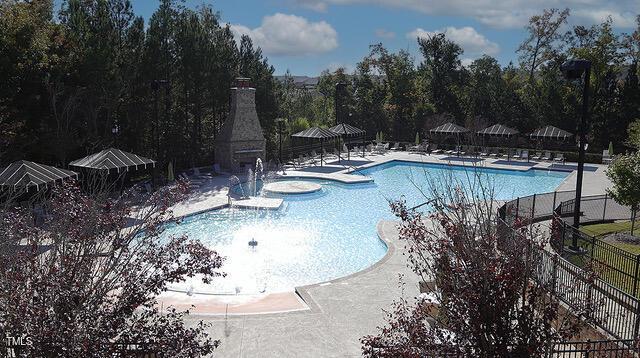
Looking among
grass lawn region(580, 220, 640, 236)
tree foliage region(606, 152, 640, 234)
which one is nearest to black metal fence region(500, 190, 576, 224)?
grass lawn region(580, 220, 640, 236)

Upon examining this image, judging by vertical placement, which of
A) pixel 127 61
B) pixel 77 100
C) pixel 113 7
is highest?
pixel 113 7

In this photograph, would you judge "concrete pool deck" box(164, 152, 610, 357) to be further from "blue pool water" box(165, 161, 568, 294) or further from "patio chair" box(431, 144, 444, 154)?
"patio chair" box(431, 144, 444, 154)

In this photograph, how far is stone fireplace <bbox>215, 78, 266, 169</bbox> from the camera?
99.5 feet

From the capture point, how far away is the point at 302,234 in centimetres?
1948

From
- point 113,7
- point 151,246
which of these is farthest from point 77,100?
point 151,246

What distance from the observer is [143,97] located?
28844mm

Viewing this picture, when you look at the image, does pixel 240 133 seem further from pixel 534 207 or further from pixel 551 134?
pixel 551 134

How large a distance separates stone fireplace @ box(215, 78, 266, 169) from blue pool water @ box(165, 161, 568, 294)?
16.6 ft

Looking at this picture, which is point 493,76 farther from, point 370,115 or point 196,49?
point 196,49

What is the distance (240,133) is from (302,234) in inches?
500

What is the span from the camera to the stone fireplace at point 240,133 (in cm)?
3033

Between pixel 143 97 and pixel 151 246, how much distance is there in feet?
76.7

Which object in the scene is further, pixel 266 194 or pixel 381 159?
pixel 381 159

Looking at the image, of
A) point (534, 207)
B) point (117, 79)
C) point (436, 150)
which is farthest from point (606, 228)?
point (117, 79)
